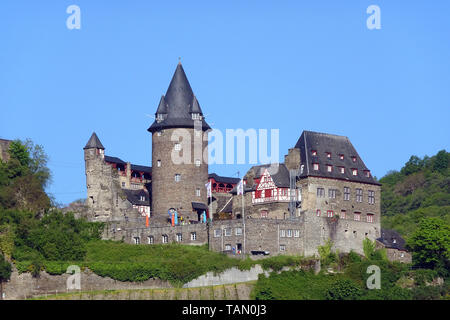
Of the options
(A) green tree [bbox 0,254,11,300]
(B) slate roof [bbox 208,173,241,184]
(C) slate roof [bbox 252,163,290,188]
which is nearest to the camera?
(A) green tree [bbox 0,254,11,300]

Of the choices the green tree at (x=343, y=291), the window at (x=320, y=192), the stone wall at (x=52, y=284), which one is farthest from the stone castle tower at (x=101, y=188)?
the green tree at (x=343, y=291)

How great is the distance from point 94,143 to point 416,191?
5420cm

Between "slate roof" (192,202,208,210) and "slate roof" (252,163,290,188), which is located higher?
"slate roof" (252,163,290,188)

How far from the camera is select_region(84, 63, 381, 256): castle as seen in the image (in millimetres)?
103062

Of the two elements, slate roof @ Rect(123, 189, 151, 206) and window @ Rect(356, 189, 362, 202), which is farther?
slate roof @ Rect(123, 189, 151, 206)

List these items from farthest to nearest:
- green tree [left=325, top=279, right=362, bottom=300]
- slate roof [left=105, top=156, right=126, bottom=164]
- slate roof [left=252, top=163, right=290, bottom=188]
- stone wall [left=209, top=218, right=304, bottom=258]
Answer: slate roof [left=105, top=156, right=126, bottom=164] → slate roof [left=252, top=163, right=290, bottom=188] → stone wall [left=209, top=218, right=304, bottom=258] → green tree [left=325, top=279, right=362, bottom=300]

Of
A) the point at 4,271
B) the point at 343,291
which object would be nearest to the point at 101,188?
the point at 4,271

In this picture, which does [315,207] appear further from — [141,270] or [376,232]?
[141,270]

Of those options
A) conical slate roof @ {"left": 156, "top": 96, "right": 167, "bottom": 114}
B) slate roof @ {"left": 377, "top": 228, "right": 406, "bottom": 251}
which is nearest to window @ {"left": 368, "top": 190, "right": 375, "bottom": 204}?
slate roof @ {"left": 377, "top": 228, "right": 406, "bottom": 251}

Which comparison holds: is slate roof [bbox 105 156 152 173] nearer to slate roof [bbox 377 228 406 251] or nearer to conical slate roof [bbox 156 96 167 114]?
conical slate roof [bbox 156 96 167 114]

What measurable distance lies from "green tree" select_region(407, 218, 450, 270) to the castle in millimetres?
4330

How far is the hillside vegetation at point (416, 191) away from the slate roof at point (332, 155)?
30.2 metres

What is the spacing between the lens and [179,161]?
111 metres

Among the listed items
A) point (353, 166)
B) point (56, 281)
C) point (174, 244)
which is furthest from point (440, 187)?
point (56, 281)
